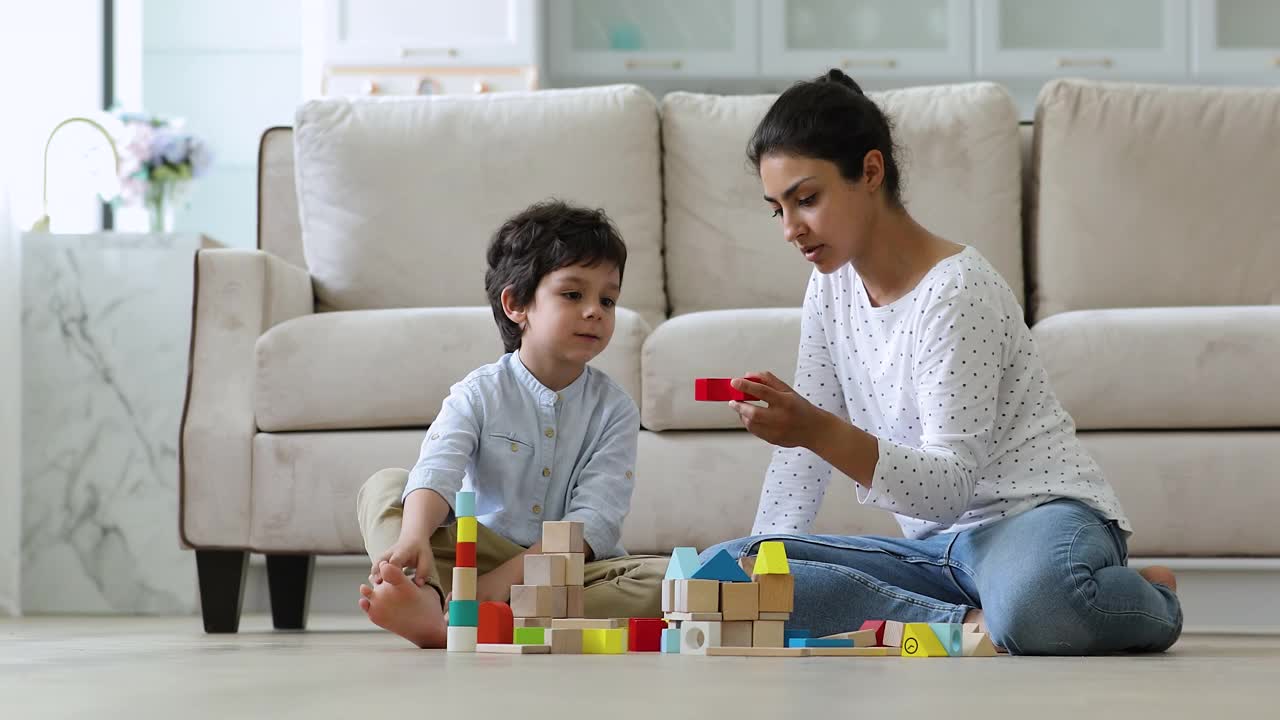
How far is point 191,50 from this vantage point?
13.9 feet

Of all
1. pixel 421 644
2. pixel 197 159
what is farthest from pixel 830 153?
pixel 197 159

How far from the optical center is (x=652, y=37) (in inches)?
171

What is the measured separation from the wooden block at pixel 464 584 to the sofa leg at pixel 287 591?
93 cm

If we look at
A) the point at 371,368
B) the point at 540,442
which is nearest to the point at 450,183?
the point at 371,368

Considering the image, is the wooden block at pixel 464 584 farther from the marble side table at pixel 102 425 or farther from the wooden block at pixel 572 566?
the marble side table at pixel 102 425

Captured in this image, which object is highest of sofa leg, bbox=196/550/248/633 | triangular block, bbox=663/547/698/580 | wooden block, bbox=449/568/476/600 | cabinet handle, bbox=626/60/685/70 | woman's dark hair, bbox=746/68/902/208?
cabinet handle, bbox=626/60/685/70

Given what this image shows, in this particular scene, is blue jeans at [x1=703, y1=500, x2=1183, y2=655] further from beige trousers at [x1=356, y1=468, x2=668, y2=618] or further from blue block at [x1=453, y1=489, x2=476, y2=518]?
blue block at [x1=453, y1=489, x2=476, y2=518]

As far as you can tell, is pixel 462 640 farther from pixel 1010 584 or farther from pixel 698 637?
pixel 1010 584

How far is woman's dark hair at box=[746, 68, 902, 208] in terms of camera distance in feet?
4.40

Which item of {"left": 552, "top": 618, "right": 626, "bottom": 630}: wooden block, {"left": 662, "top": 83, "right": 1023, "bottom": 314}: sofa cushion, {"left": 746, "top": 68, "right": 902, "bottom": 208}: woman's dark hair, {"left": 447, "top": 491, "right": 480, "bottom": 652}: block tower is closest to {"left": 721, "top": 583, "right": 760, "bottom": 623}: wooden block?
{"left": 552, "top": 618, "right": 626, "bottom": 630}: wooden block

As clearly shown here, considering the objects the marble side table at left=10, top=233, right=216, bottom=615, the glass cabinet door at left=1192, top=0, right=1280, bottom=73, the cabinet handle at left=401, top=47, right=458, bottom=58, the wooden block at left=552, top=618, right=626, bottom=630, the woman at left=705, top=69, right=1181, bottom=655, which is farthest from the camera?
the glass cabinet door at left=1192, top=0, right=1280, bottom=73

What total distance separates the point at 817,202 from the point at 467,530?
46 cm

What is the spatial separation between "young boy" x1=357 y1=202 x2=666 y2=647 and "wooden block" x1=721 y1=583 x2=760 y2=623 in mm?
333

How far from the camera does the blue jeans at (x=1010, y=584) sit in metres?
1.26
